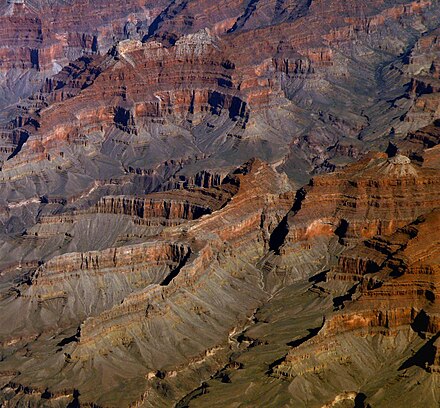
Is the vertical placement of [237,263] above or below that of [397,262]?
below

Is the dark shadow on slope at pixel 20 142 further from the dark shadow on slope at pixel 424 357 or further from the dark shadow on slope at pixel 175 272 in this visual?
the dark shadow on slope at pixel 424 357

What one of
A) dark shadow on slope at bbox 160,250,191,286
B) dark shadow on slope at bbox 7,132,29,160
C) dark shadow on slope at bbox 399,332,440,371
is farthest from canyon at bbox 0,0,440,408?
dark shadow on slope at bbox 7,132,29,160

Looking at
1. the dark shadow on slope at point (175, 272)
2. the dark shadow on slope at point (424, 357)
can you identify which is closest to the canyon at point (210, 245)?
the dark shadow on slope at point (424, 357)

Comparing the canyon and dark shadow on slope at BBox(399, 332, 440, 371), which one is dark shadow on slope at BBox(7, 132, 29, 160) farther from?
dark shadow on slope at BBox(399, 332, 440, 371)

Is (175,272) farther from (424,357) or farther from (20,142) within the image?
(20,142)

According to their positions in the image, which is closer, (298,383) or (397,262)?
(298,383)

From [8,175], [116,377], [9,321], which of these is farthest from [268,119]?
[116,377]

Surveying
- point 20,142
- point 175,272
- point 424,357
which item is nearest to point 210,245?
point 175,272

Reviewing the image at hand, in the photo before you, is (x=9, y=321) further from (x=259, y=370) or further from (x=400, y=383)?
(x=400, y=383)

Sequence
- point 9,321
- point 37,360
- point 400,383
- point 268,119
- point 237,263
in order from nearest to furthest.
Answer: point 400,383 < point 37,360 < point 9,321 < point 237,263 < point 268,119
